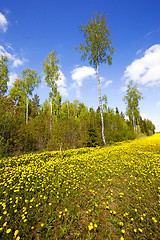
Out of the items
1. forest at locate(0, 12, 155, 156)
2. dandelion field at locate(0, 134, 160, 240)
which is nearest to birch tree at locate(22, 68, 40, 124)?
forest at locate(0, 12, 155, 156)

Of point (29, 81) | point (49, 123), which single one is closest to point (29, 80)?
point (29, 81)

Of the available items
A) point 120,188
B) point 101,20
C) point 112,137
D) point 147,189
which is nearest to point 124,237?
point 120,188

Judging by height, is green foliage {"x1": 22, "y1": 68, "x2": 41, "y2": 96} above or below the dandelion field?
above

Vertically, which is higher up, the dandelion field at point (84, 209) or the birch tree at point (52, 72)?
the birch tree at point (52, 72)

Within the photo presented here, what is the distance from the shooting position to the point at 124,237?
2066 millimetres

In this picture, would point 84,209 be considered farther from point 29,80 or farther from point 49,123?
point 29,80

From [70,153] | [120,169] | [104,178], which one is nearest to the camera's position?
[104,178]

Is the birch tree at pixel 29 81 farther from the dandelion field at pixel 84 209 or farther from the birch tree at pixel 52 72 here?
the dandelion field at pixel 84 209

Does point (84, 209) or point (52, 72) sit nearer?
point (84, 209)

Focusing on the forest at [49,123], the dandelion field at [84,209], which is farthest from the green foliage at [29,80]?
the dandelion field at [84,209]

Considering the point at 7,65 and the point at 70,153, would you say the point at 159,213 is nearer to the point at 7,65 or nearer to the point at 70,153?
the point at 70,153

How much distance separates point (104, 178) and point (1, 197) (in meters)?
3.64

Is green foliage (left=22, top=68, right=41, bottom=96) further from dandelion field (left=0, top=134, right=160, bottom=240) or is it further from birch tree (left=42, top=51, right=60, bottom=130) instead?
dandelion field (left=0, top=134, right=160, bottom=240)

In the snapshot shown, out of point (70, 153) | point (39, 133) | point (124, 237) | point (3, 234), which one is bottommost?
point (124, 237)
